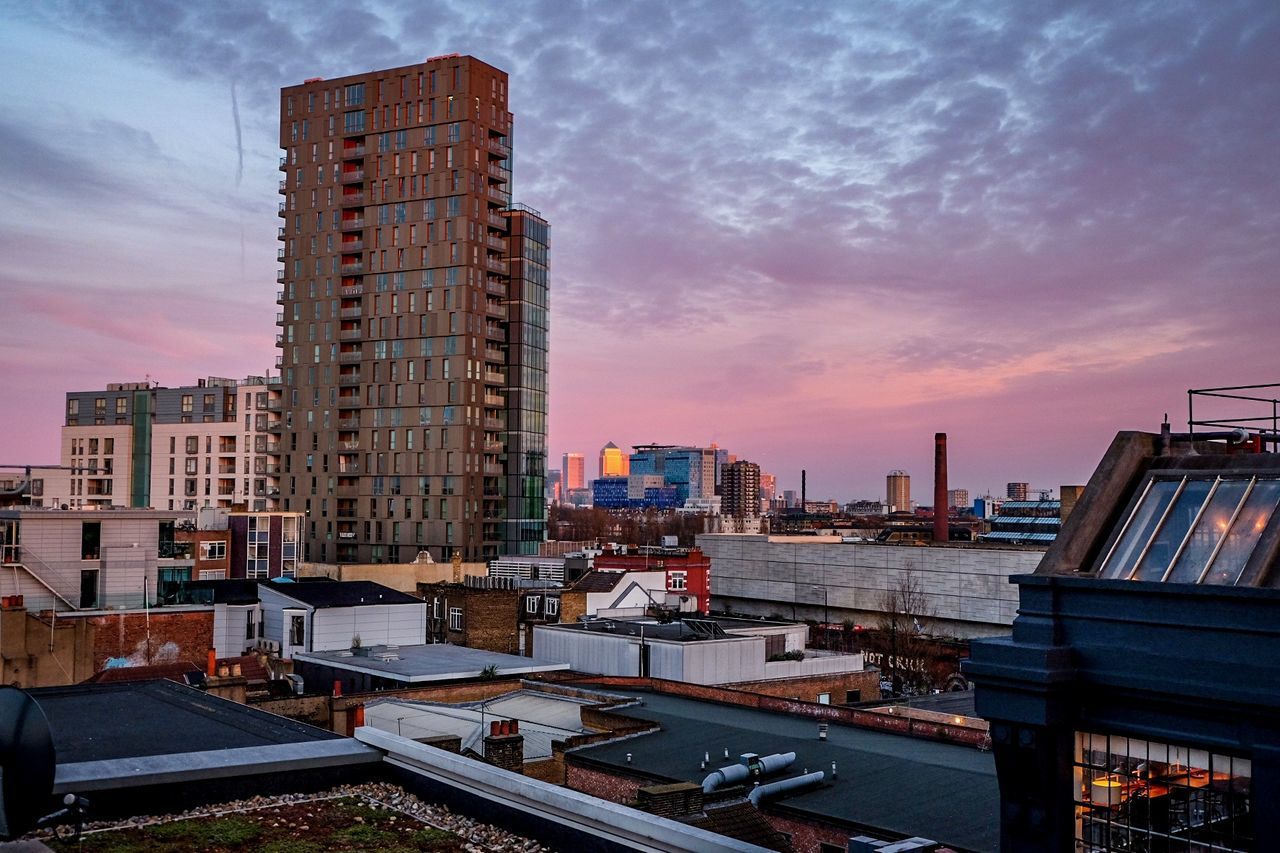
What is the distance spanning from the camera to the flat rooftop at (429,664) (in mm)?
39656

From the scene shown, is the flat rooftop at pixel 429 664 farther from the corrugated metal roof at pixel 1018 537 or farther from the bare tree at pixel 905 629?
the corrugated metal roof at pixel 1018 537

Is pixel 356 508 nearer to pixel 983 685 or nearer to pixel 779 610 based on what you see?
pixel 779 610

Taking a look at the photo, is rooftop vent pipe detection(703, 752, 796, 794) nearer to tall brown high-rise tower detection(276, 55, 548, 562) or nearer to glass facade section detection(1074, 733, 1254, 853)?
glass facade section detection(1074, 733, 1254, 853)

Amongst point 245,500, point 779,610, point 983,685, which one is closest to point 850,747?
point 983,685

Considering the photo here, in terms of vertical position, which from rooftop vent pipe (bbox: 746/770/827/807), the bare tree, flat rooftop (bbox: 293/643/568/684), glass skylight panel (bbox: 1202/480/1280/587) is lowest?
the bare tree

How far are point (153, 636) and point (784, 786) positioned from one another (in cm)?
3377

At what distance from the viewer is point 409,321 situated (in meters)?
103

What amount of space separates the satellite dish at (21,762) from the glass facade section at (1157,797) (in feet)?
30.2

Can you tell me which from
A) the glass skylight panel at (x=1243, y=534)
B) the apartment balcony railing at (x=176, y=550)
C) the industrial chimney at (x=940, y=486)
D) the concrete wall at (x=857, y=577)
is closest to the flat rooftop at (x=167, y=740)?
the glass skylight panel at (x=1243, y=534)

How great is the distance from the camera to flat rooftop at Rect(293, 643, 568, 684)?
1561 inches

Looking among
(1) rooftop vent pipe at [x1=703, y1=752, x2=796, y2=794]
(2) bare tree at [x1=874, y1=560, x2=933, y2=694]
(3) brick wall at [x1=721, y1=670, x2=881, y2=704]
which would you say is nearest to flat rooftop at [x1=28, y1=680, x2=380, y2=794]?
(1) rooftop vent pipe at [x1=703, y1=752, x2=796, y2=794]

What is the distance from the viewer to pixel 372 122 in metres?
105

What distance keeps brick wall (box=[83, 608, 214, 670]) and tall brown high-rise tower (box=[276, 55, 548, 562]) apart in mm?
49800

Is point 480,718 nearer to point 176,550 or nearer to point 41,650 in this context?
point 41,650
